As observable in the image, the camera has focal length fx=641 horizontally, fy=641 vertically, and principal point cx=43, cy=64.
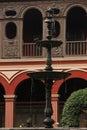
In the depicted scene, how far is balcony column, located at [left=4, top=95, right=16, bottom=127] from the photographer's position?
31.8 meters

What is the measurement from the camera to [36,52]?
32781mm

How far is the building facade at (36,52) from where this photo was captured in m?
31.9

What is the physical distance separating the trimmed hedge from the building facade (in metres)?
5.69

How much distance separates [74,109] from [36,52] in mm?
7888

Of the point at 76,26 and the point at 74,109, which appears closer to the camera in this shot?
the point at 74,109

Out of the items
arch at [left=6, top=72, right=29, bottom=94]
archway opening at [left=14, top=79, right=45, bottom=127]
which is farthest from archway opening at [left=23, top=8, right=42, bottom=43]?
arch at [left=6, top=72, right=29, bottom=94]

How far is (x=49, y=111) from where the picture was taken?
19453mm

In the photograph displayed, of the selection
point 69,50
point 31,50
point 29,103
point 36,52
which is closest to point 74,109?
point 69,50

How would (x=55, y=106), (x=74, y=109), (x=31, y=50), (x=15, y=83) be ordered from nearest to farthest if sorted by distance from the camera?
1. (x=74, y=109)
2. (x=55, y=106)
3. (x=15, y=83)
4. (x=31, y=50)

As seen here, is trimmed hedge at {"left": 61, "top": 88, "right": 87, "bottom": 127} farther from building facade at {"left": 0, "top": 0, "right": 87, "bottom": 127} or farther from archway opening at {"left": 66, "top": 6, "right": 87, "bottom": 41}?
archway opening at {"left": 66, "top": 6, "right": 87, "bottom": 41}

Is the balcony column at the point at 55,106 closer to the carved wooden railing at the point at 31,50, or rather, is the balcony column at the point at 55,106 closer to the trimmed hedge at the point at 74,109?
the carved wooden railing at the point at 31,50

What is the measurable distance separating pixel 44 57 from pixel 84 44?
2129 mm

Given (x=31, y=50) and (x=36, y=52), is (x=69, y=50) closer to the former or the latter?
(x=36, y=52)

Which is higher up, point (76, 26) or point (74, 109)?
point (76, 26)
